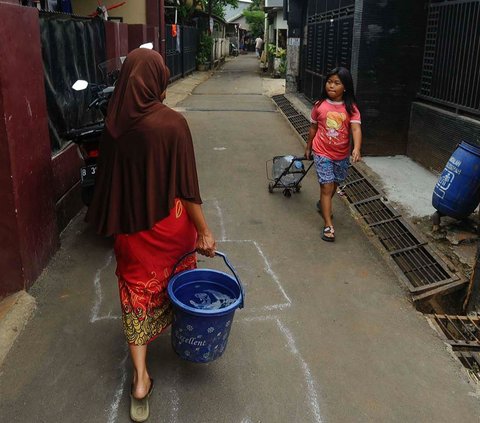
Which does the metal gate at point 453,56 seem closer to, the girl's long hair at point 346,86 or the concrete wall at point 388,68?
the concrete wall at point 388,68

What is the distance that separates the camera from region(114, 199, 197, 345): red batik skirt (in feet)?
9.46

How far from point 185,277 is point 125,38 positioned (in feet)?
23.4

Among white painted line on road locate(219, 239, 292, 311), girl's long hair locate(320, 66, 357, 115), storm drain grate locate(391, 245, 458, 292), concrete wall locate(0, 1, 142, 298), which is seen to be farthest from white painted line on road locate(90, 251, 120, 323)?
girl's long hair locate(320, 66, 357, 115)

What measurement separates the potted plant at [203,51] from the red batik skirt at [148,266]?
2493cm

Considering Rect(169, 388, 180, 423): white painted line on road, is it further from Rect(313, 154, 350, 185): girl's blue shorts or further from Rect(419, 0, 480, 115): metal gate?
Rect(419, 0, 480, 115): metal gate

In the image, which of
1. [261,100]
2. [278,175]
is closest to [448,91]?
[278,175]

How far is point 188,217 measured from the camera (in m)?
2.98

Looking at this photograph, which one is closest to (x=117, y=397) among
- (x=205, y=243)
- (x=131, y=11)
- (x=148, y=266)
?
(x=148, y=266)

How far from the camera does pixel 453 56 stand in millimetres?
6824

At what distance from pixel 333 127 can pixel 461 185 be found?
52.0 inches

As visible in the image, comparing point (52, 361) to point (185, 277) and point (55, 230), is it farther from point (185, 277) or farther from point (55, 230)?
point (55, 230)

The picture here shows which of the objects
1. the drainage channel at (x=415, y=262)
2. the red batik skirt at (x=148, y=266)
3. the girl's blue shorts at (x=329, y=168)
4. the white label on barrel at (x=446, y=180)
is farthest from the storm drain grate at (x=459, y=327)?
the red batik skirt at (x=148, y=266)

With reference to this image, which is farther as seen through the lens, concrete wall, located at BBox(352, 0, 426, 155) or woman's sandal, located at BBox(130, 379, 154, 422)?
concrete wall, located at BBox(352, 0, 426, 155)

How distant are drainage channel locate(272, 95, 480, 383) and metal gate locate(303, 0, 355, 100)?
366 cm
